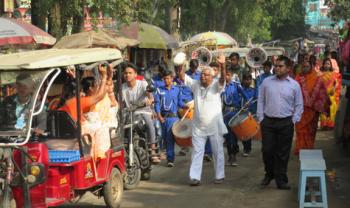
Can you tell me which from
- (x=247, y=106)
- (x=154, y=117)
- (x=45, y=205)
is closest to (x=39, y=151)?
(x=45, y=205)

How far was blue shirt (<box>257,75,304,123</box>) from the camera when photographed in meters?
9.98

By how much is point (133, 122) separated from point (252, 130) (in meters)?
2.57

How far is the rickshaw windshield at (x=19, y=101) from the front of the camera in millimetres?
7066

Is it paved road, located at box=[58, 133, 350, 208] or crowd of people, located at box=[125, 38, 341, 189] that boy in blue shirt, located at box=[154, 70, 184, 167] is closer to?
crowd of people, located at box=[125, 38, 341, 189]

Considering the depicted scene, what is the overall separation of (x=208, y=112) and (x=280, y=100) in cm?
123

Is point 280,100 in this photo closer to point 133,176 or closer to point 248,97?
point 133,176

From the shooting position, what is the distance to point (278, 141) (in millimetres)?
10078

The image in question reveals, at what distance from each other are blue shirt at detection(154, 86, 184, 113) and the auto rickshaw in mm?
3993

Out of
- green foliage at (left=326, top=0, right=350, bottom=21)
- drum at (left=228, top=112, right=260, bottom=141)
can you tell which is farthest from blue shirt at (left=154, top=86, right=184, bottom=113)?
green foliage at (left=326, top=0, right=350, bottom=21)

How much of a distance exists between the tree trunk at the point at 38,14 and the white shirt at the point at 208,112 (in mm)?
6026

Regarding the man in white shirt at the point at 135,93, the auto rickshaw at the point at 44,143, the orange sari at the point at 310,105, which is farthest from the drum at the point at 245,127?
the auto rickshaw at the point at 44,143

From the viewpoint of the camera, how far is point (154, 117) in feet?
40.5

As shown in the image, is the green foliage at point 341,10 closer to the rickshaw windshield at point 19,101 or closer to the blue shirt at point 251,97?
the blue shirt at point 251,97

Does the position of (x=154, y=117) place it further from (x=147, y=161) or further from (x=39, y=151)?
(x=39, y=151)
